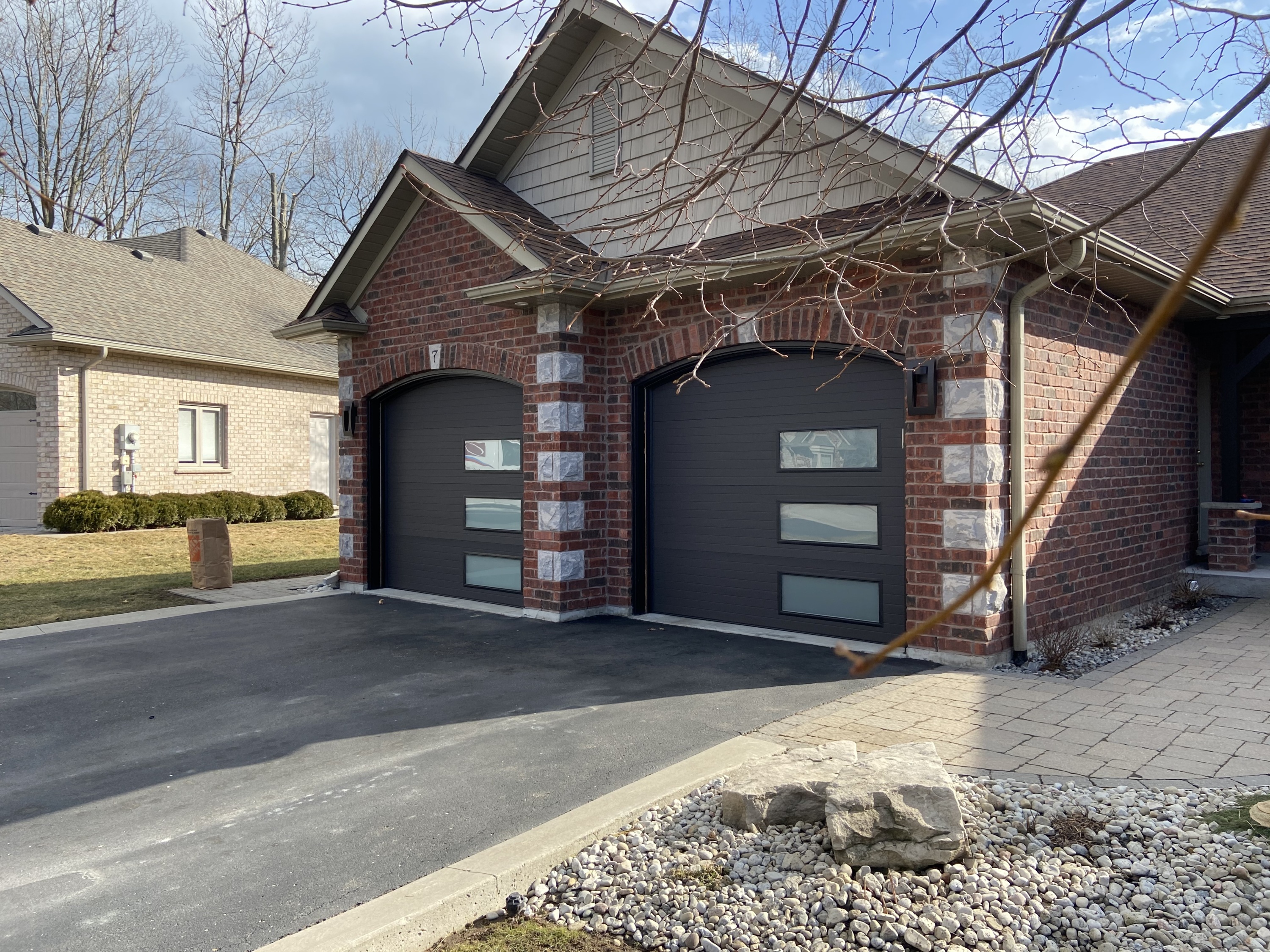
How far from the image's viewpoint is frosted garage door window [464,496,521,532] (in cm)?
1050

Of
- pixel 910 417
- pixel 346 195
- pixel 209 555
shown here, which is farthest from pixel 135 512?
pixel 910 417

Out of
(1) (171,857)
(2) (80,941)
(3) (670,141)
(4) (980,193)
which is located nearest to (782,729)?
(1) (171,857)

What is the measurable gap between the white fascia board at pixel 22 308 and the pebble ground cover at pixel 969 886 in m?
17.0

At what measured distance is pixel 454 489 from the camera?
11156 millimetres

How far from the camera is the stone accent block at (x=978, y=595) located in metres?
7.09

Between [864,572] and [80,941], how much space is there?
249 inches

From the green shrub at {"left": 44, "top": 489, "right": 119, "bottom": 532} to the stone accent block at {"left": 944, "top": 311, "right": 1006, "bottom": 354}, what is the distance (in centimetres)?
1551

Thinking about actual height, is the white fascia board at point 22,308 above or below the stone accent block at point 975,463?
above

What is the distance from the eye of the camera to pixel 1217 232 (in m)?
0.82

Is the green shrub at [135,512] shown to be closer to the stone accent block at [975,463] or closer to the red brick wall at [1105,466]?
the stone accent block at [975,463]

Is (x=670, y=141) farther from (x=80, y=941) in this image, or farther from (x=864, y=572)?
(x=80, y=941)

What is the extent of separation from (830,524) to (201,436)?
53.0ft

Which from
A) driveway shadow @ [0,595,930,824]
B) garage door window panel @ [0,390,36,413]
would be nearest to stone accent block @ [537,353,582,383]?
driveway shadow @ [0,595,930,824]

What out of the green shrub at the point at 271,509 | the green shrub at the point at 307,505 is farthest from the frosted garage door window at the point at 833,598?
the green shrub at the point at 307,505
